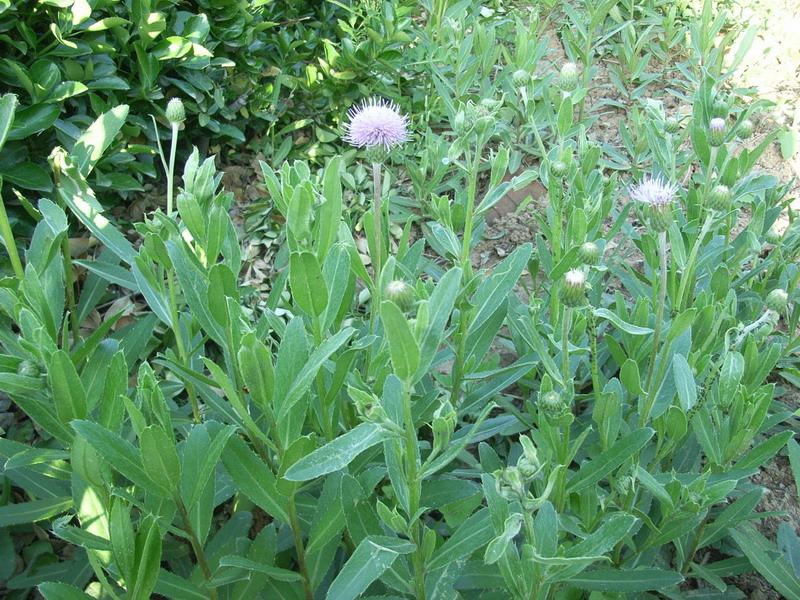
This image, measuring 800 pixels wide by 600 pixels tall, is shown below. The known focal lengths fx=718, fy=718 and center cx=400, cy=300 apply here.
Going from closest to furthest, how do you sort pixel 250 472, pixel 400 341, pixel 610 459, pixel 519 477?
pixel 400 341 < pixel 519 477 < pixel 250 472 < pixel 610 459

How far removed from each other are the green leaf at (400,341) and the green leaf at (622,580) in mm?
718

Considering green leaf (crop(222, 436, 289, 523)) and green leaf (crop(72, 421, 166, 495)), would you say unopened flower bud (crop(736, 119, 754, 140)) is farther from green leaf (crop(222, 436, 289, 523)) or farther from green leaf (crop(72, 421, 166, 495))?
green leaf (crop(72, 421, 166, 495))

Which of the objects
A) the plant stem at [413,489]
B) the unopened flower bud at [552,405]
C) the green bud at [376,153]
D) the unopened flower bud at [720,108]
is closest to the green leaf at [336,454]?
the plant stem at [413,489]

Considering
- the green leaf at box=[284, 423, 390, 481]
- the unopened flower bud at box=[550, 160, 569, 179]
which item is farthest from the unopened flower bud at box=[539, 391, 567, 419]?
the unopened flower bud at box=[550, 160, 569, 179]

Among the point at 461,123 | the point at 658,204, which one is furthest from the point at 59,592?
the point at 658,204

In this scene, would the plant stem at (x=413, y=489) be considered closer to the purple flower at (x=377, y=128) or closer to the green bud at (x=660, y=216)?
the green bud at (x=660, y=216)

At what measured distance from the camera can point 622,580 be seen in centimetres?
151

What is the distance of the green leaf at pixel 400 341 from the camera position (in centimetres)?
104

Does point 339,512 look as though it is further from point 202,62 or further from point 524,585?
point 202,62

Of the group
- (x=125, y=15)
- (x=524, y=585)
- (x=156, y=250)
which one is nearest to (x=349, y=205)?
(x=125, y=15)

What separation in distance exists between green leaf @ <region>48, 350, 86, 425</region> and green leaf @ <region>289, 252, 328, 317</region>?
434 mm

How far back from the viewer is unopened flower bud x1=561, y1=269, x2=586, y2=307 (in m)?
1.40

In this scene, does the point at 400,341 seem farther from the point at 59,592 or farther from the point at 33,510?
the point at 33,510

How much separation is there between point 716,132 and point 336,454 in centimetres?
132
